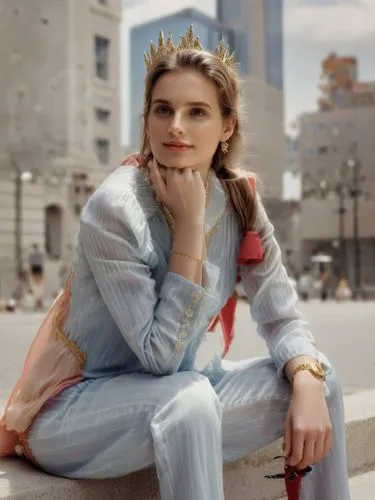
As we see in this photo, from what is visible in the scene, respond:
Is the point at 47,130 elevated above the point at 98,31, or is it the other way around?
the point at 98,31

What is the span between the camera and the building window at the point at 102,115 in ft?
122

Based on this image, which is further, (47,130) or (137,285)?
(47,130)

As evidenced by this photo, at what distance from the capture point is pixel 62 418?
2.19 m

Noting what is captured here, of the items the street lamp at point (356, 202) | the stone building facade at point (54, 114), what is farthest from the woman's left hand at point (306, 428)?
the street lamp at point (356, 202)

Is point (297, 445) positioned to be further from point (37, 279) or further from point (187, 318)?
point (37, 279)

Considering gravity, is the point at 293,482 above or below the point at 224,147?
below

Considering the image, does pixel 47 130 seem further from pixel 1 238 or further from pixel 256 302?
pixel 256 302

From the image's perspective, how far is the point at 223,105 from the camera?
7.88ft

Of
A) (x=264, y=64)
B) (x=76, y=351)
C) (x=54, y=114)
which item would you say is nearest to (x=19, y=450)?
(x=76, y=351)

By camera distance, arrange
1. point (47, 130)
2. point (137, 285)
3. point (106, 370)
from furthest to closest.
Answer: point (47, 130), point (106, 370), point (137, 285)

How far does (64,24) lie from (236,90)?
3432cm

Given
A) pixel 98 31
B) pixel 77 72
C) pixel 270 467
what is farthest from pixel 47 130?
pixel 270 467

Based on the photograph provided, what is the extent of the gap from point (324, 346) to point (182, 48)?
6950 millimetres

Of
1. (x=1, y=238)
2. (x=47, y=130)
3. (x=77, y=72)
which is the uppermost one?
(x=77, y=72)
